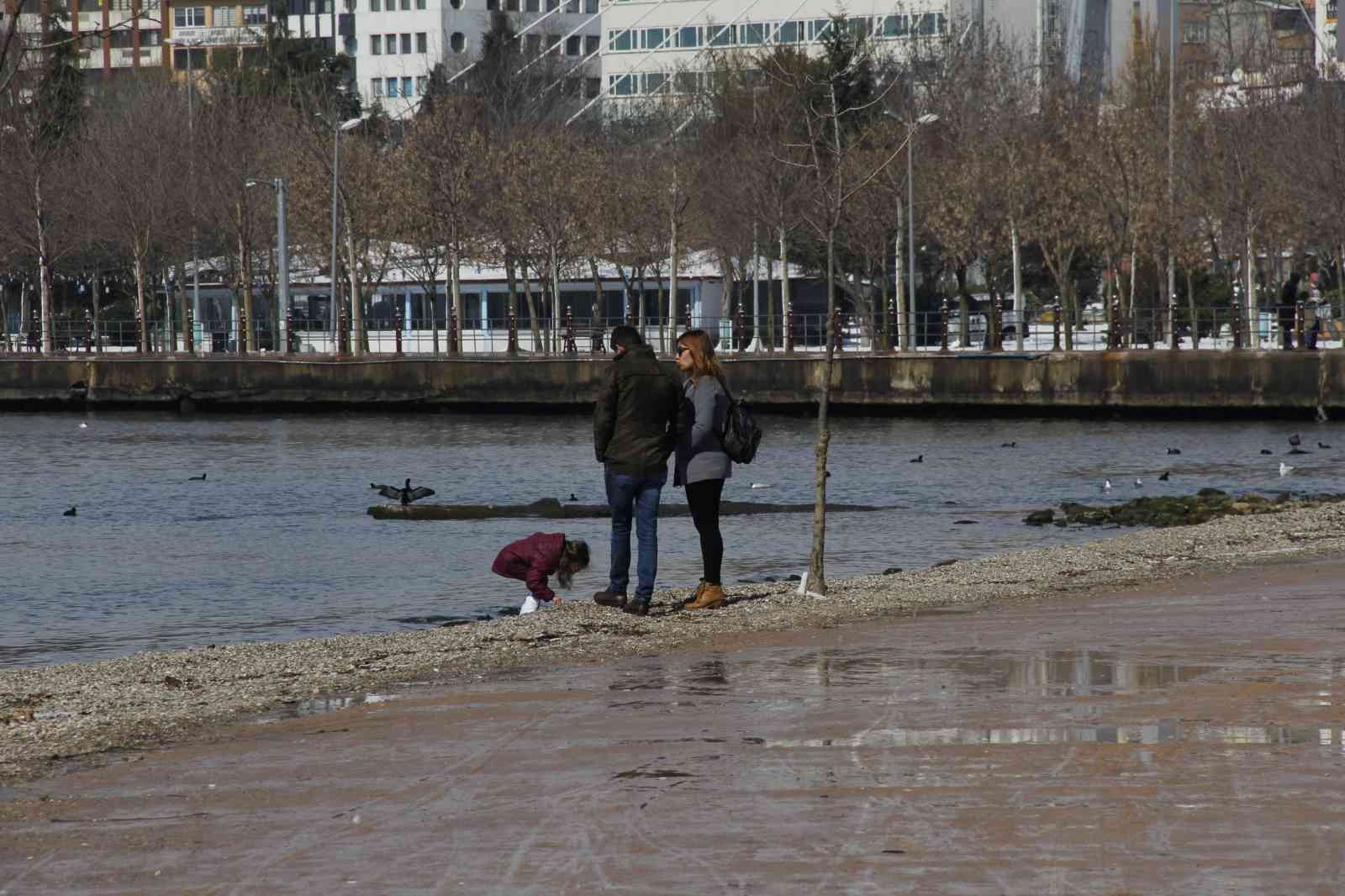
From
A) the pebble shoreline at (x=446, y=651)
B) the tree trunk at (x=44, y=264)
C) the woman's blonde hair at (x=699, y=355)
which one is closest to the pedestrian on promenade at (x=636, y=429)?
the woman's blonde hair at (x=699, y=355)

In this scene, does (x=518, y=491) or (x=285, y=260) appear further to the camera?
(x=285, y=260)

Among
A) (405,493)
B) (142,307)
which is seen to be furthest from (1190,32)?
(405,493)

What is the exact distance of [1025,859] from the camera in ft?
21.5

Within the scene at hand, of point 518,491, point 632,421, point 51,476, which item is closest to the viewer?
point 632,421

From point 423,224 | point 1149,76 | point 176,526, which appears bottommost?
point 176,526

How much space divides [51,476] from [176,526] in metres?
10.3

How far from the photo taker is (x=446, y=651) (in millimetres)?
12281

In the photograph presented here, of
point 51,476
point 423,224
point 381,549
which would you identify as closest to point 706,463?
point 381,549

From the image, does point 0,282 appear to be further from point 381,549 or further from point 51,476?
point 381,549

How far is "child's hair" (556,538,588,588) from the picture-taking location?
46.7 ft

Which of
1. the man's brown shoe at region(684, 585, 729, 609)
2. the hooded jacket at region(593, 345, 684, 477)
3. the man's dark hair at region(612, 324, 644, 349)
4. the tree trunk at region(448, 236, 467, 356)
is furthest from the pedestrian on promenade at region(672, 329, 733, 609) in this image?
the tree trunk at region(448, 236, 467, 356)

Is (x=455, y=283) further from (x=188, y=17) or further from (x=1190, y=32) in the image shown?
(x=188, y=17)

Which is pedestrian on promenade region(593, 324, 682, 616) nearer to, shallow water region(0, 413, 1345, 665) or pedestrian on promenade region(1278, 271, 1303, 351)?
shallow water region(0, 413, 1345, 665)

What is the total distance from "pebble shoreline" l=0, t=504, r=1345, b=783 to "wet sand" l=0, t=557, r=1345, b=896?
19.6 inches
